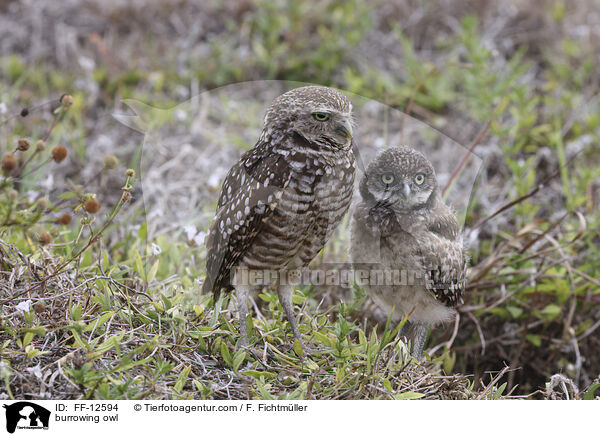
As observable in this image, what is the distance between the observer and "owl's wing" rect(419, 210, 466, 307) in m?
2.46

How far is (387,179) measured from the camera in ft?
7.36

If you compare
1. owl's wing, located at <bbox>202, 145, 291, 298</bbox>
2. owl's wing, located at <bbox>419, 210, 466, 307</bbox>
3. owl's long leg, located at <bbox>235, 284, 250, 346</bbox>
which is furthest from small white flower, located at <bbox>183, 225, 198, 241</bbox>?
owl's wing, located at <bbox>419, 210, 466, 307</bbox>

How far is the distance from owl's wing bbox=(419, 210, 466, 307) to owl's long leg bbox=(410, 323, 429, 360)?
0.55 feet

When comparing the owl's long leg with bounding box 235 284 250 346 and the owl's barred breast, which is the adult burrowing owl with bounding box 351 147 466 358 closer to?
the owl's barred breast

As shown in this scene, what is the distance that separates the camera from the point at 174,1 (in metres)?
6.04

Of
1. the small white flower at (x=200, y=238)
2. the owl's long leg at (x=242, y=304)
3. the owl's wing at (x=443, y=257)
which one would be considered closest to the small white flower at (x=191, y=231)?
the small white flower at (x=200, y=238)

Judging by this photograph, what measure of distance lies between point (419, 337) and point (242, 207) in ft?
3.54

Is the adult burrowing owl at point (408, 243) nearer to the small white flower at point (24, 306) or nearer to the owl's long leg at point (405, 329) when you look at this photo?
the owl's long leg at point (405, 329)

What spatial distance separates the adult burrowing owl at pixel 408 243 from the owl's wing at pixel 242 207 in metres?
0.40
